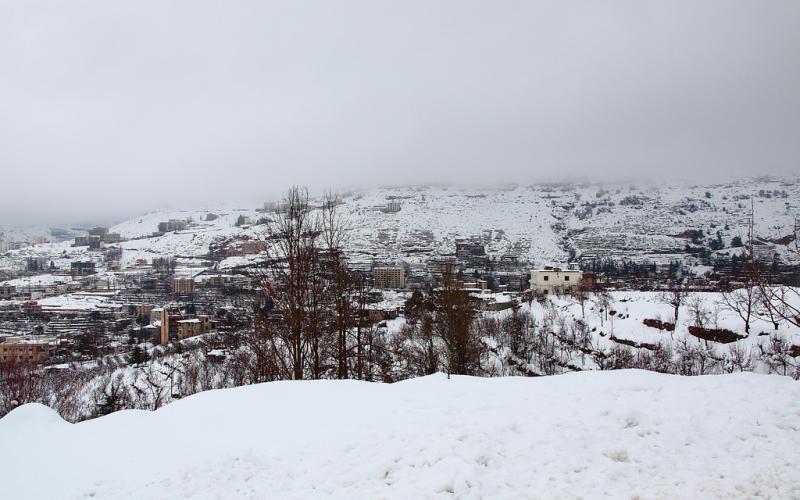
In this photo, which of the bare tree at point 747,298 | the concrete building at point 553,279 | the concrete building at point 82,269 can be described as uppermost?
the bare tree at point 747,298

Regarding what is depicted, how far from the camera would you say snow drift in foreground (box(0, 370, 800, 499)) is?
5.78 m

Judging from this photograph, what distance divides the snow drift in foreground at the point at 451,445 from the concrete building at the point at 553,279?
76558mm

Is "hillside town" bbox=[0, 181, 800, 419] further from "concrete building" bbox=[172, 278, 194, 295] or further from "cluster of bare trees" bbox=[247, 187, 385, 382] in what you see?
"concrete building" bbox=[172, 278, 194, 295]

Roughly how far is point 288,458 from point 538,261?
562 feet

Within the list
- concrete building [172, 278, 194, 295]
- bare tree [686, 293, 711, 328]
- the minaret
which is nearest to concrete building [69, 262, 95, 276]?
concrete building [172, 278, 194, 295]

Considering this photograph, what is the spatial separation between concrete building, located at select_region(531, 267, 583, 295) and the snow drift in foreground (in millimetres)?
76558

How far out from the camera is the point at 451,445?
6727 mm

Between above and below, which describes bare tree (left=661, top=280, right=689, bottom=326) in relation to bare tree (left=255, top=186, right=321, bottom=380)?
below

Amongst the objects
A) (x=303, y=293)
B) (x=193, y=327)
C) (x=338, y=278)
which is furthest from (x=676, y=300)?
(x=193, y=327)

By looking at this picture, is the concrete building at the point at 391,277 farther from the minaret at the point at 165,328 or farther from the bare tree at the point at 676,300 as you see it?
the bare tree at the point at 676,300

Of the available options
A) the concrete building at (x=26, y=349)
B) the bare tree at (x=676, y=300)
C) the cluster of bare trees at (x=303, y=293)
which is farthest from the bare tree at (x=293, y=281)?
the concrete building at (x=26, y=349)

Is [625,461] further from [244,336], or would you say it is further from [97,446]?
[244,336]

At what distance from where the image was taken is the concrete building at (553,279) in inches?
3241

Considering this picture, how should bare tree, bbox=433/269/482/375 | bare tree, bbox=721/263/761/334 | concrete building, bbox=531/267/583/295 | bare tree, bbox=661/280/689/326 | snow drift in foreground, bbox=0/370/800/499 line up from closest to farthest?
snow drift in foreground, bbox=0/370/800/499
bare tree, bbox=721/263/761/334
bare tree, bbox=433/269/482/375
bare tree, bbox=661/280/689/326
concrete building, bbox=531/267/583/295
